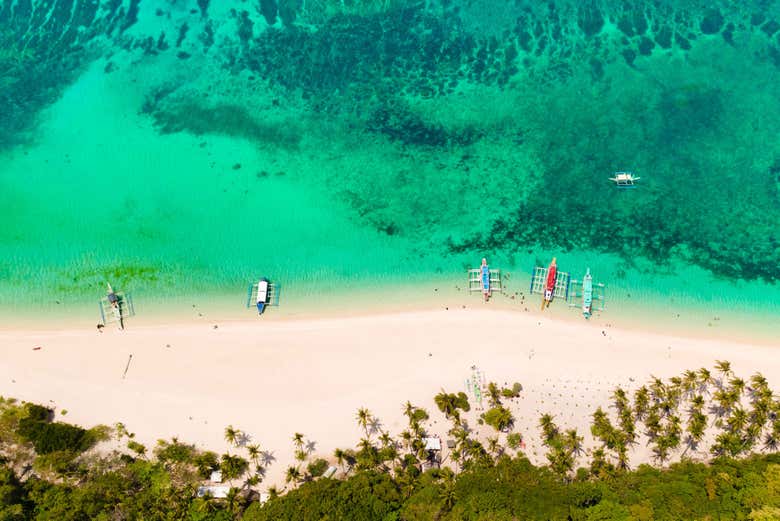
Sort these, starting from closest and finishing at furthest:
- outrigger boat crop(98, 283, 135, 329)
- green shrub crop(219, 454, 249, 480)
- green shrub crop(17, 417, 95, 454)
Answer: green shrub crop(219, 454, 249, 480)
green shrub crop(17, 417, 95, 454)
outrigger boat crop(98, 283, 135, 329)

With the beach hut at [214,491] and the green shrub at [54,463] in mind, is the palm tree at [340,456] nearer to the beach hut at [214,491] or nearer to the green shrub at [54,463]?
the beach hut at [214,491]

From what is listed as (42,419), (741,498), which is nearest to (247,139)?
(42,419)

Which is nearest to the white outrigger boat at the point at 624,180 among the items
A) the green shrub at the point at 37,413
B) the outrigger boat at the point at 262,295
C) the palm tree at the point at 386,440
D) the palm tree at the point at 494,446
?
the palm tree at the point at 494,446

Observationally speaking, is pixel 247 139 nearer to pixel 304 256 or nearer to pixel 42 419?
pixel 304 256

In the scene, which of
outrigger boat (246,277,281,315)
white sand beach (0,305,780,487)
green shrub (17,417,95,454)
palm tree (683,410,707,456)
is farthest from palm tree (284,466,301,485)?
palm tree (683,410,707,456)

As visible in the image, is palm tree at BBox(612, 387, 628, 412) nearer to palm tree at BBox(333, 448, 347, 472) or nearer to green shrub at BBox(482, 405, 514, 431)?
green shrub at BBox(482, 405, 514, 431)

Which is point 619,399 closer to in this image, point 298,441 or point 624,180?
point 624,180

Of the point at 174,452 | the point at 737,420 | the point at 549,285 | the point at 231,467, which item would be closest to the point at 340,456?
the point at 231,467
